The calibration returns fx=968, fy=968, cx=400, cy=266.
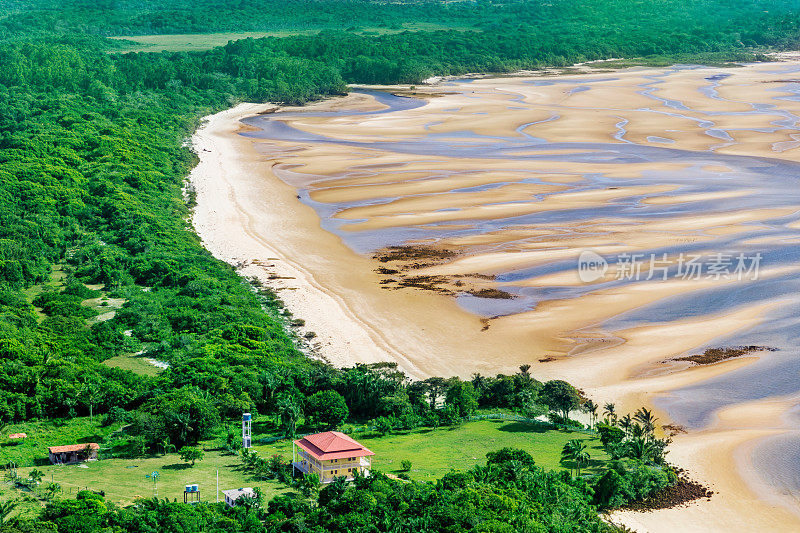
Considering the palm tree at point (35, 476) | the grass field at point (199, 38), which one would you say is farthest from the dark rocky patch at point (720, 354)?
the grass field at point (199, 38)

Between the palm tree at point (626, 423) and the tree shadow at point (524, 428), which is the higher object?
the palm tree at point (626, 423)

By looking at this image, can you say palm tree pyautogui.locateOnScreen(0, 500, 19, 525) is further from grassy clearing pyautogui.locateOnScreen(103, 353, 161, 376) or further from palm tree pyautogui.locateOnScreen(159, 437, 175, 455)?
grassy clearing pyautogui.locateOnScreen(103, 353, 161, 376)

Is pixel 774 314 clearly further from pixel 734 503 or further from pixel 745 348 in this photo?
pixel 734 503

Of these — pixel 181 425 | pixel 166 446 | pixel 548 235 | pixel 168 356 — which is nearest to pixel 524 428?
pixel 181 425

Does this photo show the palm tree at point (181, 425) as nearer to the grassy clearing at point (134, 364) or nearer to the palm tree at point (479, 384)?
the grassy clearing at point (134, 364)

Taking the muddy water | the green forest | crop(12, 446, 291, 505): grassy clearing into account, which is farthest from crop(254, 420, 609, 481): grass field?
the muddy water

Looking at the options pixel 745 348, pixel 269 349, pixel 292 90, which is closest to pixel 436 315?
pixel 269 349

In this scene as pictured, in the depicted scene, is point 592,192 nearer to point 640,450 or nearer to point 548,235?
point 548,235
